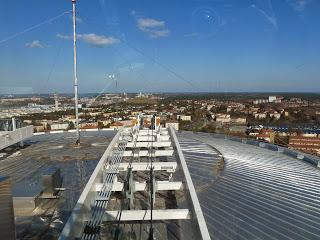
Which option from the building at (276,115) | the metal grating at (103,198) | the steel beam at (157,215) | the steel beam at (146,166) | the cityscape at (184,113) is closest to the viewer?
the metal grating at (103,198)

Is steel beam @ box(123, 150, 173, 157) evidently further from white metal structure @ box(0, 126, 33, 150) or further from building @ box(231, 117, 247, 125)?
building @ box(231, 117, 247, 125)

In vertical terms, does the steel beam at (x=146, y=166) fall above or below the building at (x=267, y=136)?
above

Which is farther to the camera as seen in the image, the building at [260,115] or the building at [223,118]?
the building at [260,115]

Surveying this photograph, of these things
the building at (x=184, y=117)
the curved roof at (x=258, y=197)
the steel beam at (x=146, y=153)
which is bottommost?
the building at (x=184, y=117)

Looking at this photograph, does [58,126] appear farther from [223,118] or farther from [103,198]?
[223,118]

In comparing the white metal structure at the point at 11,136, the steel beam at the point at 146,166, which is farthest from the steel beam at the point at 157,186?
the white metal structure at the point at 11,136

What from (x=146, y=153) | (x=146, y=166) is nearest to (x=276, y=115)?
(x=146, y=153)

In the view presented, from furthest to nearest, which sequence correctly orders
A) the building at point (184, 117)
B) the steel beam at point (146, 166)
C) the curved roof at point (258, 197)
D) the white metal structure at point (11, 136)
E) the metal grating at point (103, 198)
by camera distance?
1. the building at point (184, 117)
2. the white metal structure at point (11, 136)
3. the steel beam at point (146, 166)
4. the curved roof at point (258, 197)
5. the metal grating at point (103, 198)

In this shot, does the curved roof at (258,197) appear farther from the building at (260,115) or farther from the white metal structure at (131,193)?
the building at (260,115)

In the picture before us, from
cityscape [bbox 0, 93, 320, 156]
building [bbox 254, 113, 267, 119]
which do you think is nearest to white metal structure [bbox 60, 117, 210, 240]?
cityscape [bbox 0, 93, 320, 156]

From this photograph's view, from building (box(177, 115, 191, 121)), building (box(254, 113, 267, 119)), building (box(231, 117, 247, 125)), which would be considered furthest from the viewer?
building (box(254, 113, 267, 119))
